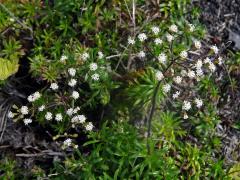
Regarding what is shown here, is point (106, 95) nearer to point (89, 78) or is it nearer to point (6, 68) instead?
point (89, 78)

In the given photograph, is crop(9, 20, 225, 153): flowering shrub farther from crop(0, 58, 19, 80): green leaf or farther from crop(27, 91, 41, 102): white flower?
crop(0, 58, 19, 80): green leaf

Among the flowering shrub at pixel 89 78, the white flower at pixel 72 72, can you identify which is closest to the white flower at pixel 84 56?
the flowering shrub at pixel 89 78

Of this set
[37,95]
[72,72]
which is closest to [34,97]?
[37,95]

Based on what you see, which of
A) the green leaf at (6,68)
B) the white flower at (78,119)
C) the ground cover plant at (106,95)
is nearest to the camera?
the white flower at (78,119)

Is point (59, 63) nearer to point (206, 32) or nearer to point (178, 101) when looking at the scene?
point (178, 101)

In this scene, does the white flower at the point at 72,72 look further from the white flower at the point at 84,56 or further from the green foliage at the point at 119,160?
the green foliage at the point at 119,160

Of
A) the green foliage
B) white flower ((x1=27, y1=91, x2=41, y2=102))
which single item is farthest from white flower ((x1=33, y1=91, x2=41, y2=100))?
the green foliage
